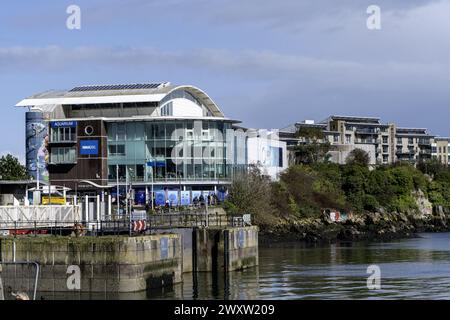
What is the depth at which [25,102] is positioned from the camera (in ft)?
376

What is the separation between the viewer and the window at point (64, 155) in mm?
107000

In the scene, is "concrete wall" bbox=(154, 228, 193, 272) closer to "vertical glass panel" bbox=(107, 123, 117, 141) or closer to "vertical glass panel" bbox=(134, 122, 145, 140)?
"vertical glass panel" bbox=(134, 122, 145, 140)

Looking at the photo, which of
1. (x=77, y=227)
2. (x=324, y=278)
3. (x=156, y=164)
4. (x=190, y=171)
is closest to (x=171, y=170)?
(x=156, y=164)

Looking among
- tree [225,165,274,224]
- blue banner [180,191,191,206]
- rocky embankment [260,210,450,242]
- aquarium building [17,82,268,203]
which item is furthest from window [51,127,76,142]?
rocky embankment [260,210,450,242]

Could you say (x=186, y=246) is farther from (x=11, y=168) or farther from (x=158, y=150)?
(x=11, y=168)

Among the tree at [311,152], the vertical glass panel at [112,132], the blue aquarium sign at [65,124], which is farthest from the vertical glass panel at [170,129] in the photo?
the tree at [311,152]

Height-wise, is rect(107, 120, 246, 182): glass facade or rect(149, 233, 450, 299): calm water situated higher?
rect(107, 120, 246, 182): glass facade

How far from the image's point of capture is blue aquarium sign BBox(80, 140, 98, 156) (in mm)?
106688

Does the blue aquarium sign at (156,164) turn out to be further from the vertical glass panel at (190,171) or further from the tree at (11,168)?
the tree at (11,168)

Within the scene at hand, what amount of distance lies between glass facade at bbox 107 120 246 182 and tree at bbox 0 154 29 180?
1035 centimetres

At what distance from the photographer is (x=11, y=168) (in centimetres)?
10950

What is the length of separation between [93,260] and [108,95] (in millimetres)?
63506
